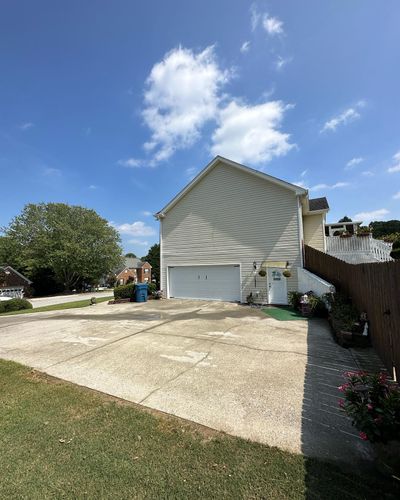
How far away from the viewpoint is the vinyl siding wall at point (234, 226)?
13859 mm

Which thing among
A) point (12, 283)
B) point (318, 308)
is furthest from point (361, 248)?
point (12, 283)

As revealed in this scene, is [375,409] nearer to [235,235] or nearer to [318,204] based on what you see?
[235,235]

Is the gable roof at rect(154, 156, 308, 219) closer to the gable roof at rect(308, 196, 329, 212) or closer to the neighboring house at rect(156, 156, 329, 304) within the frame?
the neighboring house at rect(156, 156, 329, 304)

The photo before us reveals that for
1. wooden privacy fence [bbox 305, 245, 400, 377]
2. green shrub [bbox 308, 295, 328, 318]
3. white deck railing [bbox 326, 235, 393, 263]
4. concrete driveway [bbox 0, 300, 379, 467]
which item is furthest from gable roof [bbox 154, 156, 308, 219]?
concrete driveway [bbox 0, 300, 379, 467]

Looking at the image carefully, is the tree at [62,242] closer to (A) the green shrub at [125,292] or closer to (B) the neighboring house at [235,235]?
(A) the green shrub at [125,292]

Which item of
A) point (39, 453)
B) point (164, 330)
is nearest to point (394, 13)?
point (164, 330)

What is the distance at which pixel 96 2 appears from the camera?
8.25 meters

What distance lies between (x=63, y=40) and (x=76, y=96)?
2.33 m

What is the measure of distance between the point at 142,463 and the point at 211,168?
15.4m

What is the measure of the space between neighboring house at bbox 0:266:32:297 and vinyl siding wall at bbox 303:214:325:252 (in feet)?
122

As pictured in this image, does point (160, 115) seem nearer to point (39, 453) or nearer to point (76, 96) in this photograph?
point (76, 96)

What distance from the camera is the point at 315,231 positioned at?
55.0 ft

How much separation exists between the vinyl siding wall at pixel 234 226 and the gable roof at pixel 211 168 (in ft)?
0.81

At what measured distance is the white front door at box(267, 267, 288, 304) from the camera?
1360 centimetres
